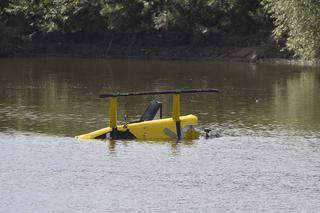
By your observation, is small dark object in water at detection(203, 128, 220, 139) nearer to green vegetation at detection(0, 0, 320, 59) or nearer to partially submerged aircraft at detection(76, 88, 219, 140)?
partially submerged aircraft at detection(76, 88, 219, 140)

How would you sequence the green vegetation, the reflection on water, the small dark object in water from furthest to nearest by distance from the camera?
the green vegetation, the reflection on water, the small dark object in water

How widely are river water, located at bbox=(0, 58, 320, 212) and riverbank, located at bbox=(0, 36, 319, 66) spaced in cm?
1974

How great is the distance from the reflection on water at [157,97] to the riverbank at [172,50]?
3.71 meters

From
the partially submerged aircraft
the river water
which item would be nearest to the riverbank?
the river water

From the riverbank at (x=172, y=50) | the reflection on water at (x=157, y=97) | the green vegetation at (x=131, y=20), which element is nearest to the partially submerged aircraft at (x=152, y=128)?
the reflection on water at (x=157, y=97)

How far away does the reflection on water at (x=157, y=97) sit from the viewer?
116 feet

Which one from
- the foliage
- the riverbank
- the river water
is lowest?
the river water

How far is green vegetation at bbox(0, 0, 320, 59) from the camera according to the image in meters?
71.7

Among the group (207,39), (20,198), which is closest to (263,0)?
(207,39)

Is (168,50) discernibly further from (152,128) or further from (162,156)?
(162,156)

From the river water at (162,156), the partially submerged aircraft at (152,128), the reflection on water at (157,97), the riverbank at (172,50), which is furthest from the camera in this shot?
the riverbank at (172,50)

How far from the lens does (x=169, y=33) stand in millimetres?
73125

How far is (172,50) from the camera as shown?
73.0 meters

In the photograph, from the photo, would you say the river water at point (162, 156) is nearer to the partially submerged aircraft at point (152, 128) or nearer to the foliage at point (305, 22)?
the partially submerged aircraft at point (152, 128)
